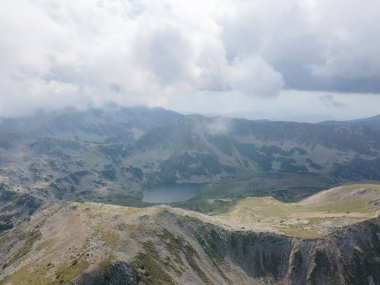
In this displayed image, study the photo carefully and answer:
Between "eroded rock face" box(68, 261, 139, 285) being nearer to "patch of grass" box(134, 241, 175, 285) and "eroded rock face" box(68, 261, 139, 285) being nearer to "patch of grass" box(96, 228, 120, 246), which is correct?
"patch of grass" box(134, 241, 175, 285)

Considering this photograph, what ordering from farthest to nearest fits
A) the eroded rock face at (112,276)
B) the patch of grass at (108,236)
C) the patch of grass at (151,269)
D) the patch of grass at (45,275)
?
1. the patch of grass at (108,236)
2. the patch of grass at (151,269)
3. the patch of grass at (45,275)
4. the eroded rock face at (112,276)

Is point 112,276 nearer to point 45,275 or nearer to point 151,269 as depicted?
point 151,269

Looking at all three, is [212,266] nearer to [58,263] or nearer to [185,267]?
[185,267]

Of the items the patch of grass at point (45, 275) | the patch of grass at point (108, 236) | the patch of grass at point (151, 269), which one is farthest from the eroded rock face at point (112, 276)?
the patch of grass at point (108, 236)

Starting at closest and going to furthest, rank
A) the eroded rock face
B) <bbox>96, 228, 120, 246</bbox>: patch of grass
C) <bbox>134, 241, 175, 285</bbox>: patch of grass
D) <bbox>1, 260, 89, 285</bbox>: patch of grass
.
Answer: the eroded rock face, <bbox>1, 260, 89, 285</bbox>: patch of grass, <bbox>134, 241, 175, 285</bbox>: patch of grass, <bbox>96, 228, 120, 246</bbox>: patch of grass

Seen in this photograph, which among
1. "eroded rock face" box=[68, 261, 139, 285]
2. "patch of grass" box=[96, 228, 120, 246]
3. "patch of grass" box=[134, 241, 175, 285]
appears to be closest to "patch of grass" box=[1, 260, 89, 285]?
"eroded rock face" box=[68, 261, 139, 285]

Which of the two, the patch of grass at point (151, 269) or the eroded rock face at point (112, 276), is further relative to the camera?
the patch of grass at point (151, 269)

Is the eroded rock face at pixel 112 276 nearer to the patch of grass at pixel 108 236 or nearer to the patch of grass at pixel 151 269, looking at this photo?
the patch of grass at pixel 151 269

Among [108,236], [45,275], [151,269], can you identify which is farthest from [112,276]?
[108,236]
